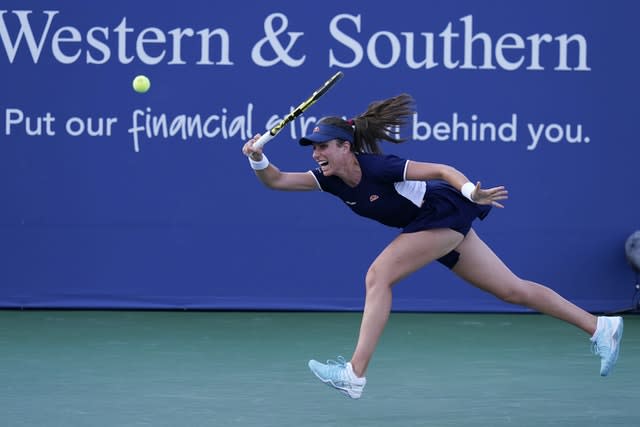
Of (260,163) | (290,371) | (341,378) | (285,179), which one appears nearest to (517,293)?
(341,378)

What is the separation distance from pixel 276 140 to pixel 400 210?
3312 millimetres

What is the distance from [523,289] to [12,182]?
14.5 ft

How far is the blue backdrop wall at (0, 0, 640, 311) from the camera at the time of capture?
886 centimetres

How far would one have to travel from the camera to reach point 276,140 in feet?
29.1

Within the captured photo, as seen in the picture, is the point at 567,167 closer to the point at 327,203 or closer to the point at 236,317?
the point at 327,203

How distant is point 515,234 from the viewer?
352 inches

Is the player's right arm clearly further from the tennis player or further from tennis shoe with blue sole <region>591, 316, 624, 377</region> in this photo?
tennis shoe with blue sole <region>591, 316, 624, 377</region>

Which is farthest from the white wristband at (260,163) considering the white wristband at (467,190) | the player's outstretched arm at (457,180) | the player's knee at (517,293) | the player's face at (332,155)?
the player's knee at (517,293)

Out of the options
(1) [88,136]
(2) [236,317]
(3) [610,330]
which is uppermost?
(1) [88,136]

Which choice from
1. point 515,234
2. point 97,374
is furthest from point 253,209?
point 97,374

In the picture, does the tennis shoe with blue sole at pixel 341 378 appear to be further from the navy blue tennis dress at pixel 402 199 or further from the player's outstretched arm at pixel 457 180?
the player's outstretched arm at pixel 457 180

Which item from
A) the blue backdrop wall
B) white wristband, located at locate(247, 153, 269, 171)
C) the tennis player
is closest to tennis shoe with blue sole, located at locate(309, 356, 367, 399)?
the tennis player

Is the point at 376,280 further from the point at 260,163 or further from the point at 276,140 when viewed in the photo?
the point at 276,140

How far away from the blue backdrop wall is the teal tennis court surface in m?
0.30
